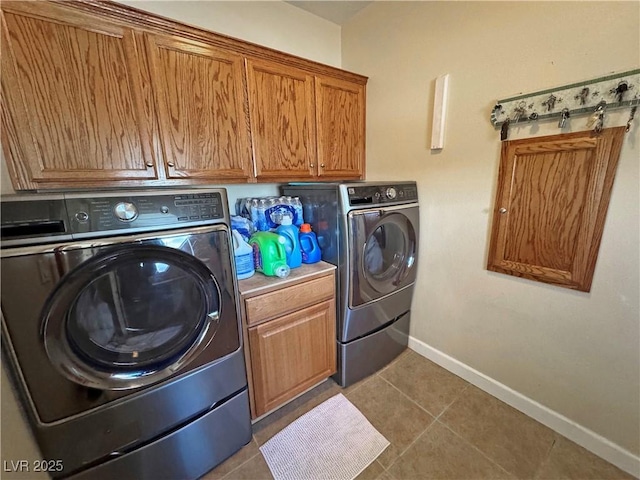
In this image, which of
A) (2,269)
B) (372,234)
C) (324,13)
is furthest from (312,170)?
(2,269)

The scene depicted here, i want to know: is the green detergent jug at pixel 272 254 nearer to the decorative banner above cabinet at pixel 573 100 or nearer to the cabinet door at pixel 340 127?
the cabinet door at pixel 340 127

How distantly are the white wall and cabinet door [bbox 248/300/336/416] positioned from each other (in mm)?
812

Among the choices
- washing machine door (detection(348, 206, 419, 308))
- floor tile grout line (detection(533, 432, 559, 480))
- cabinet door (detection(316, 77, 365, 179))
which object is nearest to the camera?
floor tile grout line (detection(533, 432, 559, 480))

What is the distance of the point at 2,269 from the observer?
0.65 meters

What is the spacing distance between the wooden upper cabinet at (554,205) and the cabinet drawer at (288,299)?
0.98 metres

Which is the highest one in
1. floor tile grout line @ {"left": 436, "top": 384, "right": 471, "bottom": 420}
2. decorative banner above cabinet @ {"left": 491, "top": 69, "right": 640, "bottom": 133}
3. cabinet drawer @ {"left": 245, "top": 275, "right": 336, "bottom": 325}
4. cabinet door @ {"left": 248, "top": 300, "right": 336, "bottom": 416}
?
decorative banner above cabinet @ {"left": 491, "top": 69, "right": 640, "bottom": 133}

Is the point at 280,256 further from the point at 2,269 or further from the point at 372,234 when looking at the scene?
the point at 2,269

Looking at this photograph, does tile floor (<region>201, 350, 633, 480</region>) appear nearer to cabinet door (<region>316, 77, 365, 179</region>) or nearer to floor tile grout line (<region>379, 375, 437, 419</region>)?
floor tile grout line (<region>379, 375, 437, 419</region>)

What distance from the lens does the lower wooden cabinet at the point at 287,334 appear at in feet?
4.02

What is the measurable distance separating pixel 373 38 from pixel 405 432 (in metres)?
2.56

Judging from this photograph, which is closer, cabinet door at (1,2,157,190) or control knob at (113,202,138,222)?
control knob at (113,202,138,222)

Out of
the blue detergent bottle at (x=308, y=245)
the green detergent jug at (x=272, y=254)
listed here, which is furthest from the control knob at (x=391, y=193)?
the green detergent jug at (x=272, y=254)

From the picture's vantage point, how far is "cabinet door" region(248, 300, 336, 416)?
1270 mm

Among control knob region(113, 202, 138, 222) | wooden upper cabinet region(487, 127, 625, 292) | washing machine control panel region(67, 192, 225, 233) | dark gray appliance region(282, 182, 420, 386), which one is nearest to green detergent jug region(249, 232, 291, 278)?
dark gray appliance region(282, 182, 420, 386)
